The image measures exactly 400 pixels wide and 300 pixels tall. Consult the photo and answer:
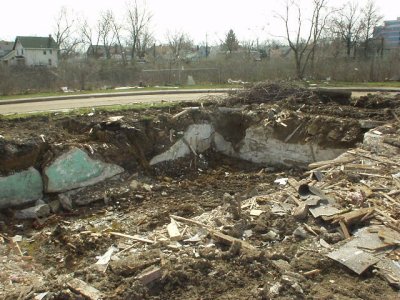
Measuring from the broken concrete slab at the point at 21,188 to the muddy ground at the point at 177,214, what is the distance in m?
0.24

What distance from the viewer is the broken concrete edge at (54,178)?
32.4ft

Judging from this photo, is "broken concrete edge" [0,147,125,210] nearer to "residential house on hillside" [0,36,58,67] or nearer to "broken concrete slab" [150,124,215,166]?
"broken concrete slab" [150,124,215,166]

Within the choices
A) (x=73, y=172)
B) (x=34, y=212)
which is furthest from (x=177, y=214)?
(x=34, y=212)

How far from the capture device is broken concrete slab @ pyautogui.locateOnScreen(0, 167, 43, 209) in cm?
980

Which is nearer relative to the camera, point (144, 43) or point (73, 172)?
point (73, 172)

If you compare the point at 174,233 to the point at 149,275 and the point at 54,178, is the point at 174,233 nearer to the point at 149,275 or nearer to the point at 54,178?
the point at 149,275

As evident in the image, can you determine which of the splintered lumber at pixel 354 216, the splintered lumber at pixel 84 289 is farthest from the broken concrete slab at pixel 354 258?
the splintered lumber at pixel 84 289

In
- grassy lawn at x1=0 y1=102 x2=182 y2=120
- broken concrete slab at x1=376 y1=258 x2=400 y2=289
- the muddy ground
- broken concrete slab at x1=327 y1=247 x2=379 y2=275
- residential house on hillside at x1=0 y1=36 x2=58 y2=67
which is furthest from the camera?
residential house on hillside at x1=0 y1=36 x2=58 y2=67

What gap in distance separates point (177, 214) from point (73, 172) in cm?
337

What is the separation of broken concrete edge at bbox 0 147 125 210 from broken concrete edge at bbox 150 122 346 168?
216cm

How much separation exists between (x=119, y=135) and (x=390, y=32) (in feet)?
170

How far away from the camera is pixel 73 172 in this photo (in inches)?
420

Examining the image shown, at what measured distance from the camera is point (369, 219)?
6840 millimetres

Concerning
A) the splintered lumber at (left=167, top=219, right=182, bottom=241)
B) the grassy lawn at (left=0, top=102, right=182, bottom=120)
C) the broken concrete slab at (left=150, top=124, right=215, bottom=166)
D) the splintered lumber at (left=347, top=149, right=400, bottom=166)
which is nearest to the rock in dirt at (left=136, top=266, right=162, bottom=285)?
the splintered lumber at (left=167, top=219, right=182, bottom=241)
